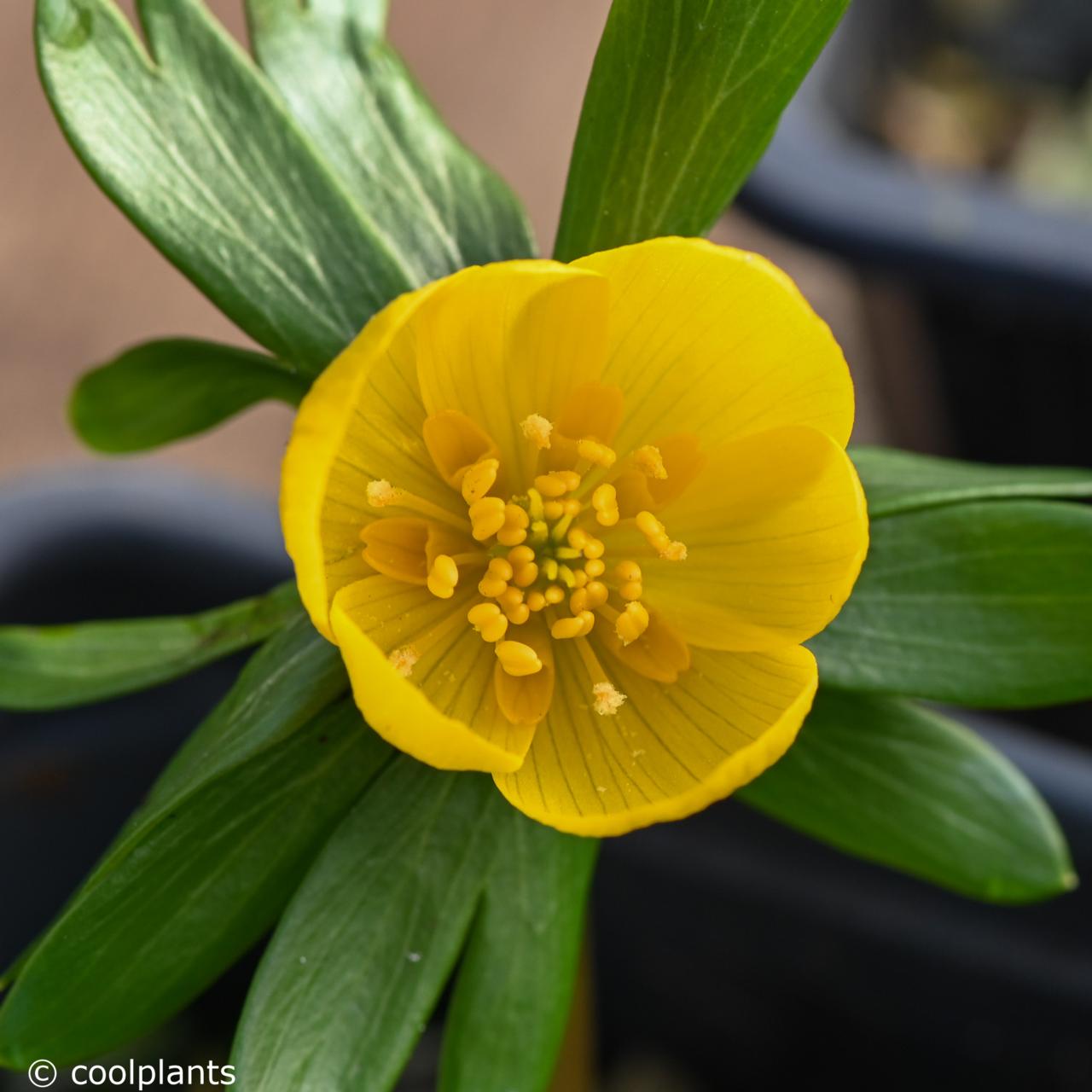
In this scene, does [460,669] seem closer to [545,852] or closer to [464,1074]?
[545,852]

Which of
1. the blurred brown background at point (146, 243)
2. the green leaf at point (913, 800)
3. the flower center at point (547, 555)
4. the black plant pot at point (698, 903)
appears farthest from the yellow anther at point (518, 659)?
the blurred brown background at point (146, 243)

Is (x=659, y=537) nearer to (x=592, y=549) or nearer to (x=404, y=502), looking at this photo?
(x=592, y=549)

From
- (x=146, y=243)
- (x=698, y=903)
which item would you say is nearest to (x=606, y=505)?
(x=698, y=903)

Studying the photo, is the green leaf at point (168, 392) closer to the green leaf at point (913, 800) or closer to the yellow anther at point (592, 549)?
the yellow anther at point (592, 549)

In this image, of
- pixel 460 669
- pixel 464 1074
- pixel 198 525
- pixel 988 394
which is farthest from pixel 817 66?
pixel 464 1074

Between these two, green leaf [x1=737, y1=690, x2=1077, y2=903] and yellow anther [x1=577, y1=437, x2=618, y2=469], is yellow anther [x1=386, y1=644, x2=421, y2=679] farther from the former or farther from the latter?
green leaf [x1=737, y1=690, x2=1077, y2=903]

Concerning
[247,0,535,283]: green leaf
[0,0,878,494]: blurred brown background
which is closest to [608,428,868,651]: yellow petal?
[247,0,535,283]: green leaf
